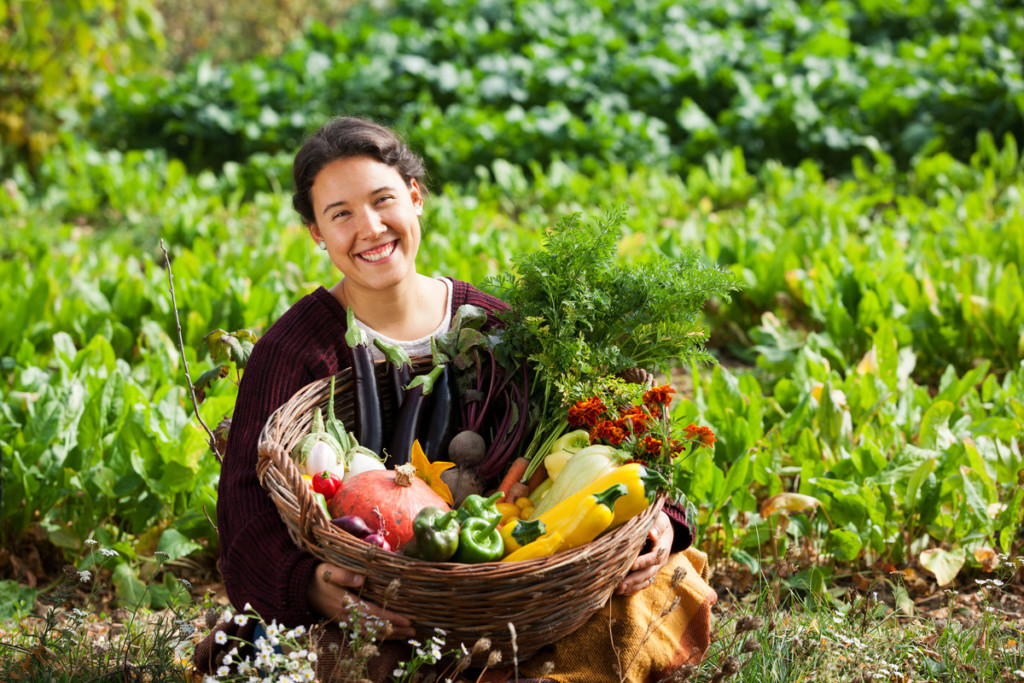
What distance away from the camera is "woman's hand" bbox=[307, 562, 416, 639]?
6.39 feet

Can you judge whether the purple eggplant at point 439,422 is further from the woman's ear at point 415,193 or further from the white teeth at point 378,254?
the woman's ear at point 415,193

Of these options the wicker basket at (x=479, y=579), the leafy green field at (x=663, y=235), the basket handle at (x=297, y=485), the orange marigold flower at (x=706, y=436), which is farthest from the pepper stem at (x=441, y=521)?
Answer: the leafy green field at (x=663, y=235)

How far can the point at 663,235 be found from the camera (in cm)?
538

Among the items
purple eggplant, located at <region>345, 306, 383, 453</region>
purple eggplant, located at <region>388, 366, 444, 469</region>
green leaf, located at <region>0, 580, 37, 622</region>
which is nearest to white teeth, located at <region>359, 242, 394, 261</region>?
purple eggplant, located at <region>345, 306, 383, 453</region>

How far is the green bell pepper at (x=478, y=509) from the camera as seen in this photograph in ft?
6.84

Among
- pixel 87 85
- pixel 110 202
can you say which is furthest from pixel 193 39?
pixel 110 202

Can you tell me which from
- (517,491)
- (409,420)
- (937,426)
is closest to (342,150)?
(409,420)

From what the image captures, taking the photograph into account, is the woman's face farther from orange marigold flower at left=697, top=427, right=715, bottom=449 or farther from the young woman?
orange marigold flower at left=697, top=427, right=715, bottom=449

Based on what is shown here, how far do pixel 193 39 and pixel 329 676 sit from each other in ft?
45.2

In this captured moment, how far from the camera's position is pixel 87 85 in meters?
8.53

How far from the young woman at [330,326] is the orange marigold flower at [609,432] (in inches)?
8.5

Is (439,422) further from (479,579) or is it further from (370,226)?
(479,579)

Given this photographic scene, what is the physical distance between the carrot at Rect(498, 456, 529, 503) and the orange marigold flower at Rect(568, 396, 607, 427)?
0.20m

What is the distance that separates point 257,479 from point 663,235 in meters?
3.60
